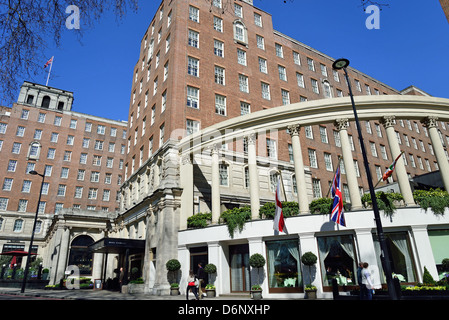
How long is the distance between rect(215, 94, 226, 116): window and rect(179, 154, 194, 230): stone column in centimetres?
784

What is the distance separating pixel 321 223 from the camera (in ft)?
60.7

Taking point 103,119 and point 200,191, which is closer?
point 200,191

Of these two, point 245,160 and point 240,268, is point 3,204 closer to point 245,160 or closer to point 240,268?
point 245,160

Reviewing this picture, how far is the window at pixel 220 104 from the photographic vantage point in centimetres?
3181

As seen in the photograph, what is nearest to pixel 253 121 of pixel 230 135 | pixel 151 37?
pixel 230 135

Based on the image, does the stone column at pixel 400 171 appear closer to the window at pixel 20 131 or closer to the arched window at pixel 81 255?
the arched window at pixel 81 255

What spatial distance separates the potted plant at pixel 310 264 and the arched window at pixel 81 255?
36632 millimetres

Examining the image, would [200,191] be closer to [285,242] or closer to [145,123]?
[285,242]

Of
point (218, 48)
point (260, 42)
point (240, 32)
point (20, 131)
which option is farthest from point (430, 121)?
point (20, 131)

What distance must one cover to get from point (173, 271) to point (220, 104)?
714 inches

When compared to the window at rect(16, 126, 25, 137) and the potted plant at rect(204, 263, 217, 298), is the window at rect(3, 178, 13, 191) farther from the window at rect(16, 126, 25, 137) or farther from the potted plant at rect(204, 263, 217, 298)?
the potted plant at rect(204, 263, 217, 298)

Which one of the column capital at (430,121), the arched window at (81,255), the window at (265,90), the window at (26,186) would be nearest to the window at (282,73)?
the window at (265,90)

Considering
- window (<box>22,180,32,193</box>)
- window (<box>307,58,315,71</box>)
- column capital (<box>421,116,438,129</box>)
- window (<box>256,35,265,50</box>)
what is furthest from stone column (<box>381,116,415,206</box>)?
window (<box>22,180,32,193</box>)
